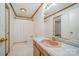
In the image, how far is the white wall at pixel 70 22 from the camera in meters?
1.47

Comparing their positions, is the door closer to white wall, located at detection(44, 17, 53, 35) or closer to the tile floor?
white wall, located at detection(44, 17, 53, 35)

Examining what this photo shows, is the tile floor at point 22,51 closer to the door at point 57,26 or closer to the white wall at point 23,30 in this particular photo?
the white wall at point 23,30

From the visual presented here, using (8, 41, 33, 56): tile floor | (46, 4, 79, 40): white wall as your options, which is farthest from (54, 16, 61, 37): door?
(8, 41, 33, 56): tile floor

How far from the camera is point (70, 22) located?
162 centimetres

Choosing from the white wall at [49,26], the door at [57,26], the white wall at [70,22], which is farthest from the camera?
the white wall at [49,26]

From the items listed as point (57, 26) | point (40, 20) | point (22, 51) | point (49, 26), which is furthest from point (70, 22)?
point (22, 51)

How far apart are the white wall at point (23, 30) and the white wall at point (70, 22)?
1.97 metres

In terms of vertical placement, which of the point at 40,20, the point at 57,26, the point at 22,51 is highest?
the point at 40,20

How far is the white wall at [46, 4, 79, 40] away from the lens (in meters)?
1.47

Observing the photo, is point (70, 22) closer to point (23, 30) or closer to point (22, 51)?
point (22, 51)

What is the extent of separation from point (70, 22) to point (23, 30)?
2.96m

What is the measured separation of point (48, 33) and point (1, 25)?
4.03ft

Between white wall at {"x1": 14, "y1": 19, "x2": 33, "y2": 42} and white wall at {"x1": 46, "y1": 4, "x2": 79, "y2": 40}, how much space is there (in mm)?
1972

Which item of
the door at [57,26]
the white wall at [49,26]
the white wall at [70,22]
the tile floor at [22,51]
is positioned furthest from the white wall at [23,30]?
the white wall at [70,22]
